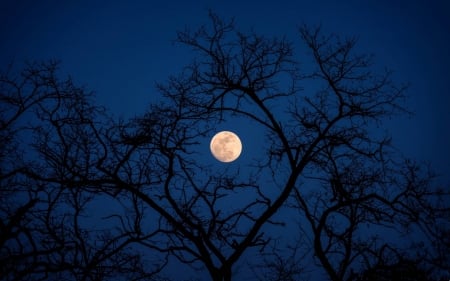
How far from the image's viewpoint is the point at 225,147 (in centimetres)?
1082

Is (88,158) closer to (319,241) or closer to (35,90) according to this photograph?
(35,90)

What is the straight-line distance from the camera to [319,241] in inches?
334

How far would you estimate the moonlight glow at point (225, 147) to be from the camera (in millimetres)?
10256

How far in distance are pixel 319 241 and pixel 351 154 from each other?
2.63 metres

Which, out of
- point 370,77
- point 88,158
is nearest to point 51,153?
point 88,158

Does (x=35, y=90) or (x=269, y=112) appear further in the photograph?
(x=269, y=112)

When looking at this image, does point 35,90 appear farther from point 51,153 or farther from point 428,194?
point 428,194

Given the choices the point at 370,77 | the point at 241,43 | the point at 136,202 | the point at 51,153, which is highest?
the point at 241,43

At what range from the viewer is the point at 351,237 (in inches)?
353

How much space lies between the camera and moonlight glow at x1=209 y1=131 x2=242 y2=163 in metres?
10.3

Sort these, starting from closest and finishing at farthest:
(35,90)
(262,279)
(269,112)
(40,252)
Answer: (40,252) < (35,90) < (269,112) < (262,279)

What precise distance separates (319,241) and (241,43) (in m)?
6.00

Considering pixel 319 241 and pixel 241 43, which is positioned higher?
pixel 241 43

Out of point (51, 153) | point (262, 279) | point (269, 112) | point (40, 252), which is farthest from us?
point (262, 279)
